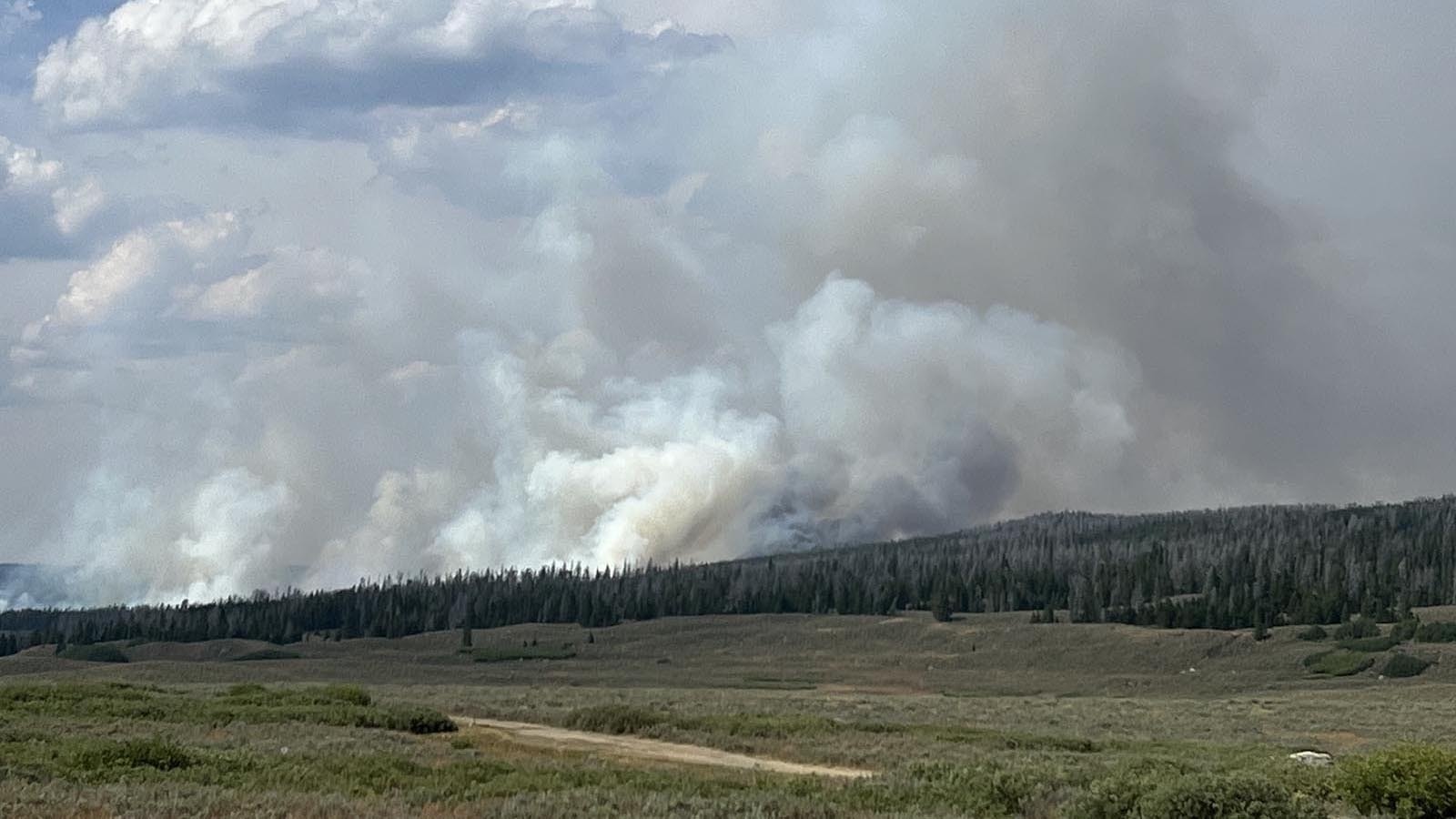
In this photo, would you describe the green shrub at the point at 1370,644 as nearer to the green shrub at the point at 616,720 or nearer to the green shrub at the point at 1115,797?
the green shrub at the point at 616,720

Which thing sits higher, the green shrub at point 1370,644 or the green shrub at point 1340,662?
the green shrub at point 1370,644

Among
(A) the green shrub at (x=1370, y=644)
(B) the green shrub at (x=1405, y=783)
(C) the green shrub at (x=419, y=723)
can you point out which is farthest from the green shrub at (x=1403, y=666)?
(B) the green shrub at (x=1405, y=783)

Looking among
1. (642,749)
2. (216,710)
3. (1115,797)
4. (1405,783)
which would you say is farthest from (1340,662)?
(1115,797)

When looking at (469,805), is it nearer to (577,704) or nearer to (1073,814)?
(1073,814)

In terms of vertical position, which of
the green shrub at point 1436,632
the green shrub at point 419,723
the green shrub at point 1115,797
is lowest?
the green shrub at point 419,723

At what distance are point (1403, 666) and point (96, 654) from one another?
13161cm

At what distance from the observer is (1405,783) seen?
104ft

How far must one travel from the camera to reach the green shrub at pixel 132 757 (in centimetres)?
3253

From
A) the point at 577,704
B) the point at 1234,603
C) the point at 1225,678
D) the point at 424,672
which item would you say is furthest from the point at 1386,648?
the point at 577,704

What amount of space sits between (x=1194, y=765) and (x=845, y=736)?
14.5m

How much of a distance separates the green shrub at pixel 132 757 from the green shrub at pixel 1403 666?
117977 mm

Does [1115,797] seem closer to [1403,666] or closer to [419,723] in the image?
[419,723]

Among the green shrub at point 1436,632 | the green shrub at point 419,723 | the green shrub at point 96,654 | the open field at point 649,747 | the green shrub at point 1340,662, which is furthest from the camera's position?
the green shrub at point 96,654

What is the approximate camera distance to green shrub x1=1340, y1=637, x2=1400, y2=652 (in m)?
145
